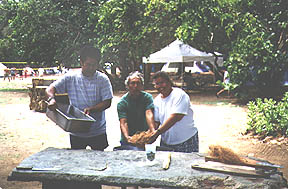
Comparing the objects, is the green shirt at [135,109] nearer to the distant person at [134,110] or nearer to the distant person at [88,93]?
the distant person at [134,110]

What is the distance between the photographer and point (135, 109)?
446 centimetres


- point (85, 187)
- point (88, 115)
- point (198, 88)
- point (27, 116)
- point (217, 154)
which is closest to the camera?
point (217, 154)

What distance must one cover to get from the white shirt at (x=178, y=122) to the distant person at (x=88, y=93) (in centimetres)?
63

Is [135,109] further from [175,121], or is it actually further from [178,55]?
[178,55]

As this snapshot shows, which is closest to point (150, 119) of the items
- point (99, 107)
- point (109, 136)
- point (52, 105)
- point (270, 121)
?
point (99, 107)

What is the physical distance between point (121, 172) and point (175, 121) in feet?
3.70

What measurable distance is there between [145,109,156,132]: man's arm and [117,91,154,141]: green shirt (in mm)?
71

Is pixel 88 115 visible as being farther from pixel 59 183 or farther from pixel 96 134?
pixel 59 183

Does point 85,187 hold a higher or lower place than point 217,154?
lower

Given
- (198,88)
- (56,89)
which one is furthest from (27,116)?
(198,88)

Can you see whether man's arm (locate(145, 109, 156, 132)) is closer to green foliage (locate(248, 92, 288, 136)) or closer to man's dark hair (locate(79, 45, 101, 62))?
man's dark hair (locate(79, 45, 101, 62))


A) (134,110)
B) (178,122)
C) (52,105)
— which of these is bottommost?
(178,122)

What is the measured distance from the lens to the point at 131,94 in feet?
14.5

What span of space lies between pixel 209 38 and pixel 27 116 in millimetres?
9104
